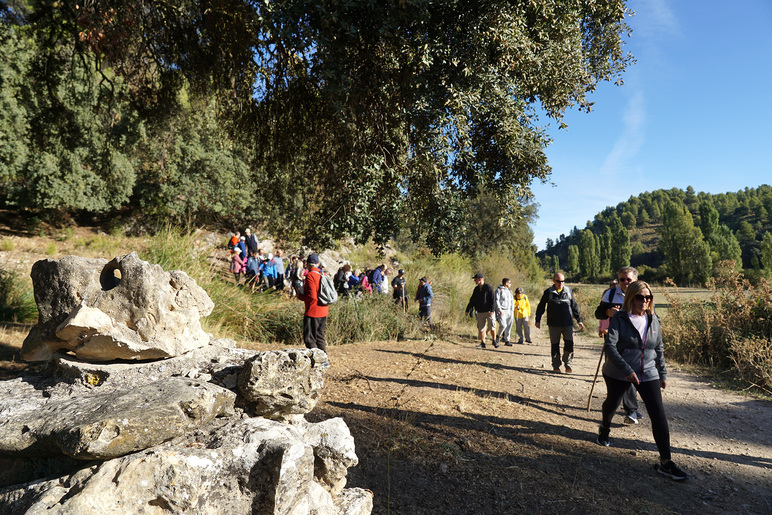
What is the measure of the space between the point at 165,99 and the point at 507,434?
784 cm

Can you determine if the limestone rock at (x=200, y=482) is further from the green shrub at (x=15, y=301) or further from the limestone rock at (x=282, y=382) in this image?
the green shrub at (x=15, y=301)

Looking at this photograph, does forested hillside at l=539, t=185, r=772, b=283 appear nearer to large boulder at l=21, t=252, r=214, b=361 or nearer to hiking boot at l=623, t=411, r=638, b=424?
hiking boot at l=623, t=411, r=638, b=424

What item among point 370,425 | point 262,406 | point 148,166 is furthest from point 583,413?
point 148,166

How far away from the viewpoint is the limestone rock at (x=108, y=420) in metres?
2.02

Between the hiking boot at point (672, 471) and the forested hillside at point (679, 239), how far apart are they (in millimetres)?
20647

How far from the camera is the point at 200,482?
2104 mm

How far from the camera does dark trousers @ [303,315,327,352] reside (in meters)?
7.31

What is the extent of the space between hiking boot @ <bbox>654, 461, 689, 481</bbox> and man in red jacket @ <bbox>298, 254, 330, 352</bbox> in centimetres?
512

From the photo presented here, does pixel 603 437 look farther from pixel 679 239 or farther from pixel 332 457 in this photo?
pixel 679 239

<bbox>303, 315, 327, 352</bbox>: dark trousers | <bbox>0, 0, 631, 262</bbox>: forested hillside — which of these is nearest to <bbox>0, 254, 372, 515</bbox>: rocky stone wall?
<bbox>0, 0, 631, 262</bbox>: forested hillside

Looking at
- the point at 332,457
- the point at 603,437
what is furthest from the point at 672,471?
the point at 332,457

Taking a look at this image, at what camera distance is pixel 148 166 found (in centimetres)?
1998

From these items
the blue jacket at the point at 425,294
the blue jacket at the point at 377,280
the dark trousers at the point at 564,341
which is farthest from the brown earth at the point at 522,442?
the blue jacket at the point at 377,280

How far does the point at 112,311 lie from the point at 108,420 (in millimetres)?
1184
